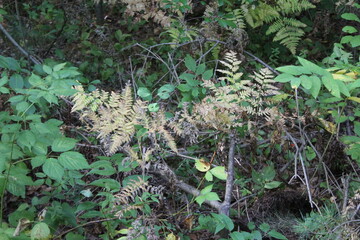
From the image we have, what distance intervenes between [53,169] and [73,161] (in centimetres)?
10

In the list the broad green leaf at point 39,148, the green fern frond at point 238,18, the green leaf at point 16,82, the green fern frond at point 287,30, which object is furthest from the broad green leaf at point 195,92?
the green fern frond at point 287,30

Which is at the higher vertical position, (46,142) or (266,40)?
(46,142)

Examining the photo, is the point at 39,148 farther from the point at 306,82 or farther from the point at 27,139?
the point at 306,82

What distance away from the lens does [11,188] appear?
2.11 meters

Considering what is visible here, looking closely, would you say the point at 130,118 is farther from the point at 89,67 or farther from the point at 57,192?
the point at 89,67

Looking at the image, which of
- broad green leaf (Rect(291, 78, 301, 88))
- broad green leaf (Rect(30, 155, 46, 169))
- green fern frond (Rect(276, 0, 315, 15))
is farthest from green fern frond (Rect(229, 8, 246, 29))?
broad green leaf (Rect(30, 155, 46, 169))

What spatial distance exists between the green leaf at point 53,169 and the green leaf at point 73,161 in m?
0.03

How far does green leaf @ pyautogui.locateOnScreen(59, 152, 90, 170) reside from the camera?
186cm

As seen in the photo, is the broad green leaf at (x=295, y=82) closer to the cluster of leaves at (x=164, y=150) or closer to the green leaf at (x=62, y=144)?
the cluster of leaves at (x=164, y=150)

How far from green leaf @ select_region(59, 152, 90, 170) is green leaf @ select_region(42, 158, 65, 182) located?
0.03 metres

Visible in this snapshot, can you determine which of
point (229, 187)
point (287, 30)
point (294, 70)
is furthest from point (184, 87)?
point (287, 30)

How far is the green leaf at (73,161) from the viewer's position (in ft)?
6.12

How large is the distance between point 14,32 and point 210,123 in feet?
11.2

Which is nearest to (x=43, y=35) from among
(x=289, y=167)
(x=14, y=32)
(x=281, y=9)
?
(x=14, y=32)
